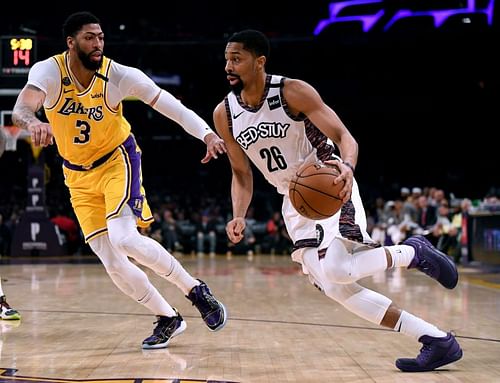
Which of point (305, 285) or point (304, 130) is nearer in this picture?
point (304, 130)

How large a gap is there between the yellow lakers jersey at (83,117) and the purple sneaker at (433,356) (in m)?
2.25

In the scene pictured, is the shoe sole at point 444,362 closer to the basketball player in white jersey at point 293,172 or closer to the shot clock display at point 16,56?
the basketball player in white jersey at point 293,172

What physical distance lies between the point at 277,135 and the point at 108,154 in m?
1.20

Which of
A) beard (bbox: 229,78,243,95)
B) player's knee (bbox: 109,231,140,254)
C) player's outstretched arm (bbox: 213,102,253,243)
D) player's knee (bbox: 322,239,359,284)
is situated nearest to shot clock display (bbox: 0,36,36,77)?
player's knee (bbox: 109,231,140,254)

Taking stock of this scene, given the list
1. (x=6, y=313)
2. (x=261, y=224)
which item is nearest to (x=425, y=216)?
(x=261, y=224)

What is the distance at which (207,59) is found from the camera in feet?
73.9

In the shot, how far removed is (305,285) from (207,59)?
14.0 m

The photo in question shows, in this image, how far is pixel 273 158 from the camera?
14.4 ft

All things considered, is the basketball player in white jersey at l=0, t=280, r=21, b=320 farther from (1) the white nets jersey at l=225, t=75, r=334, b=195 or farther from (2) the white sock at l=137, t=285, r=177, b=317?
(1) the white nets jersey at l=225, t=75, r=334, b=195

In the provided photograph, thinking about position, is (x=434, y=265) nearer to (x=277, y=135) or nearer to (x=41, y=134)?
(x=277, y=135)

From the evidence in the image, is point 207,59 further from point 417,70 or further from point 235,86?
point 235,86

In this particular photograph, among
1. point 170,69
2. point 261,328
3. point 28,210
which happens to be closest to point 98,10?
point 170,69

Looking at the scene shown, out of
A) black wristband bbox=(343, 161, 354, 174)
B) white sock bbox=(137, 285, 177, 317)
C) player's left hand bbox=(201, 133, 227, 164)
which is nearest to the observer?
black wristband bbox=(343, 161, 354, 174)

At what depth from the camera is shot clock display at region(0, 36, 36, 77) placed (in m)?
12.9
